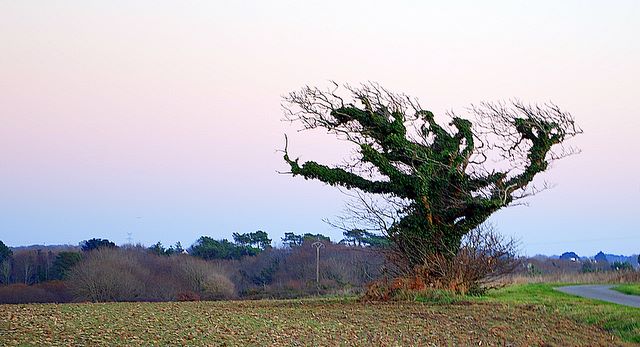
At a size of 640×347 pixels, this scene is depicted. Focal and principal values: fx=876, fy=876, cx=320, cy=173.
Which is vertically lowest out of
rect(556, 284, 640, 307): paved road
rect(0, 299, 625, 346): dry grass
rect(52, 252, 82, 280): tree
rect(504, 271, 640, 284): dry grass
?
rect(0, 299, 625, 346): dry grass

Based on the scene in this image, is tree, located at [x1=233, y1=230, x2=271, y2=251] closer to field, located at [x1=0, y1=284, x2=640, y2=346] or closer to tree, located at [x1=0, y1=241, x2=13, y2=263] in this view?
tree, located at [x1=0, y1=241, x2=13, y2=263]

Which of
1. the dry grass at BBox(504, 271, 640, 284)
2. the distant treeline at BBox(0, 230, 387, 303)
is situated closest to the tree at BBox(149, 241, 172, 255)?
the distant treeline at BBox(0, 230, 387, 303)

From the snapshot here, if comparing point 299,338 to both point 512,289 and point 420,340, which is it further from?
point 512,289

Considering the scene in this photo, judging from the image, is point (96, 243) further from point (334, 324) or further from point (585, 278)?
point (334, 324)

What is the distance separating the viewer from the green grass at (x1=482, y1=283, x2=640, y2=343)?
2050 centimetres

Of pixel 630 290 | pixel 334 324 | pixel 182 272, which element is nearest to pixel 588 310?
pixel 334 324

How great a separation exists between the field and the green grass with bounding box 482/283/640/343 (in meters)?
0.03

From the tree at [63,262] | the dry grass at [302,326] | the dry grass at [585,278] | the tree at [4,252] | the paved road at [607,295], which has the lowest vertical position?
the dry grass at [302,326]

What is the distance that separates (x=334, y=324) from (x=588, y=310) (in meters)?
8.85

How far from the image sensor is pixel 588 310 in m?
23.4

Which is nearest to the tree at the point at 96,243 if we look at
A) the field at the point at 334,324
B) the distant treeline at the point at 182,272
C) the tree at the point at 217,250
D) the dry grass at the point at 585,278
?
the distant treeline at the point at 182,272

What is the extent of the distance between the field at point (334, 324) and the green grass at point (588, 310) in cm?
3

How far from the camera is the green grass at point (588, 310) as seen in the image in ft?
67.3

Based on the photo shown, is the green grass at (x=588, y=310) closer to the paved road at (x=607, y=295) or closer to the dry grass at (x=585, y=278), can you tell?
the paved road at (x=607, y=295)
